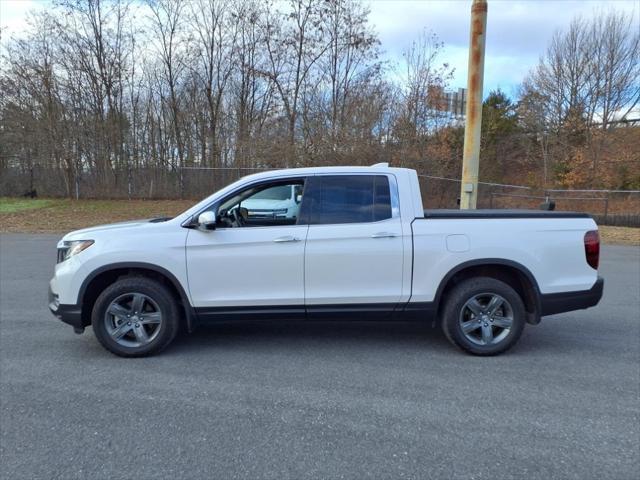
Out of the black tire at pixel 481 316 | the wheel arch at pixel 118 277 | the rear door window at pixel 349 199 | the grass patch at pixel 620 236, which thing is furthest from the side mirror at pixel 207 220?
the grass patch at pixel 620 236

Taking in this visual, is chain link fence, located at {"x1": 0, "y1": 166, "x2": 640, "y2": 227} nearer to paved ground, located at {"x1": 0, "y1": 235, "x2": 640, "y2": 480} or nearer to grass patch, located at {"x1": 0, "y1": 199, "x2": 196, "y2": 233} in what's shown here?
grass patch, located at {"x1": 0, "y1": 199, "x2": 196, "y2": 233}

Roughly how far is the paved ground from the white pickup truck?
42 centimetres

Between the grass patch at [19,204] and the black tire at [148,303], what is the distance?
1867 cm

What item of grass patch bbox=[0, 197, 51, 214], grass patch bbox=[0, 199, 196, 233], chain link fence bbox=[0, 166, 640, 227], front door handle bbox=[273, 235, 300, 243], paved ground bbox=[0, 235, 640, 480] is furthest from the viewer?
chain link fence bbox=[0, 166, 640, 227]

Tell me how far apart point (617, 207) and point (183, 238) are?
20.8 meters

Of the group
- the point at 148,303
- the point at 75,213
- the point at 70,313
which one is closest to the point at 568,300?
the point at 148,303

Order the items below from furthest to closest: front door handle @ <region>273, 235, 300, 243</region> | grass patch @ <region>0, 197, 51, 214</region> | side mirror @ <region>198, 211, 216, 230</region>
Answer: grass patch @ <region>0, 197, 51, 214</region> < front door handle @ <region>273, 235, 300, 243</region> < side mirror @ <region>198, 211, 216, 230</region>

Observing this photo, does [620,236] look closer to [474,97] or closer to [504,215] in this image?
[474,97]

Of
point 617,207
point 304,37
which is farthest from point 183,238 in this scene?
point 304,37

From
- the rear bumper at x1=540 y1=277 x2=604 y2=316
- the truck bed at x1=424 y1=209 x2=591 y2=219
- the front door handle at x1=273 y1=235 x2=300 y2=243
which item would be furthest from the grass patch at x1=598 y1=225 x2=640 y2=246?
the front door handle at x1=273 y1=235 x2=300 y2=243

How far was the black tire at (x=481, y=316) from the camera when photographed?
431 centimetres

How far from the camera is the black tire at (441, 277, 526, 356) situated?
431 centimetres

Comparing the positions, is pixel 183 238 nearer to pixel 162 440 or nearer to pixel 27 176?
pixel 162 440

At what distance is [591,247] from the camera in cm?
437
